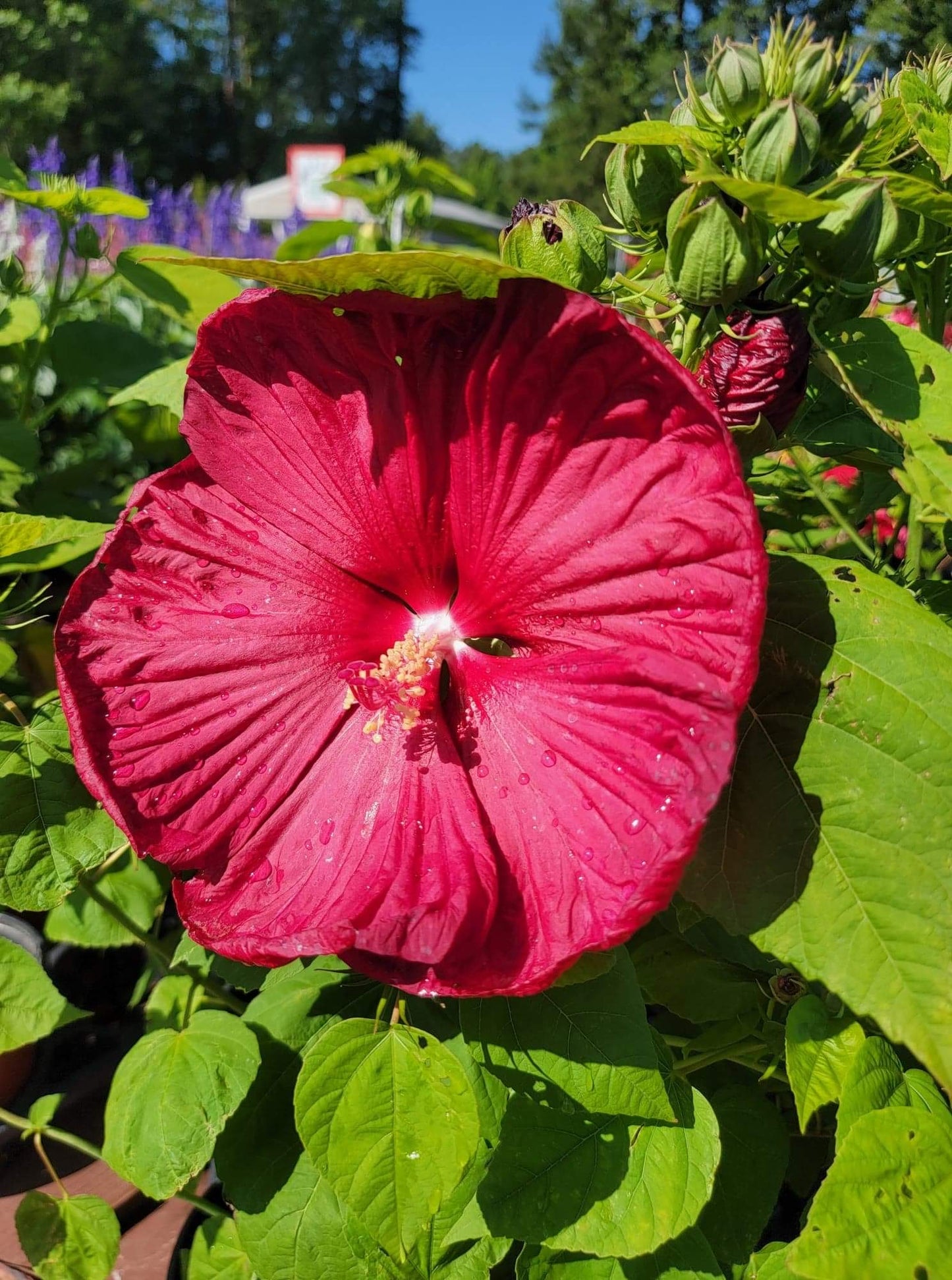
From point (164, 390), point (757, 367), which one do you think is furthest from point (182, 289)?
point (757, 367)

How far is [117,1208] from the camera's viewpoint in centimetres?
123

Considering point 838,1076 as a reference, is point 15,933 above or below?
below

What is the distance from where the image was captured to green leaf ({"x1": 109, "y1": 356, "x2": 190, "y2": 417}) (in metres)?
1.08

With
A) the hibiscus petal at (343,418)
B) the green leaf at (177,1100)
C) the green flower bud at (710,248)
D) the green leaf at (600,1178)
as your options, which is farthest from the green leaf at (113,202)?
the green leaf at (600,1178)

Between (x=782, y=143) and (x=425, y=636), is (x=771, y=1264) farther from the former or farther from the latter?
(x=782, y=143)

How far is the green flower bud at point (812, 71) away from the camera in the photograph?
0.64m

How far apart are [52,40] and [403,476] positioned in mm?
23936

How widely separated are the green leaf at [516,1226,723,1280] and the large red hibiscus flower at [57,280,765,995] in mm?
361

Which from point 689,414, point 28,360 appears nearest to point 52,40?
point 28,360

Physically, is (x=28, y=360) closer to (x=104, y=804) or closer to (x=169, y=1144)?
(x=104, y=804)

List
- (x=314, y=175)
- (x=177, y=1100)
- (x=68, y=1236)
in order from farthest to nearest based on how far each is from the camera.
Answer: (x=314, y=175) → (x=68, y=1236) → (x=177, y=1100)

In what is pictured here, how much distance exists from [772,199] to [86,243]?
3.95 feet

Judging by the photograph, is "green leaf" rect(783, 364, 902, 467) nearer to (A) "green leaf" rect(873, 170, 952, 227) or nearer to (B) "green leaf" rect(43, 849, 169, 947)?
(A) "green leaf" rect(873, 170, 952, 227)

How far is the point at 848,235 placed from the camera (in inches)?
25.2
